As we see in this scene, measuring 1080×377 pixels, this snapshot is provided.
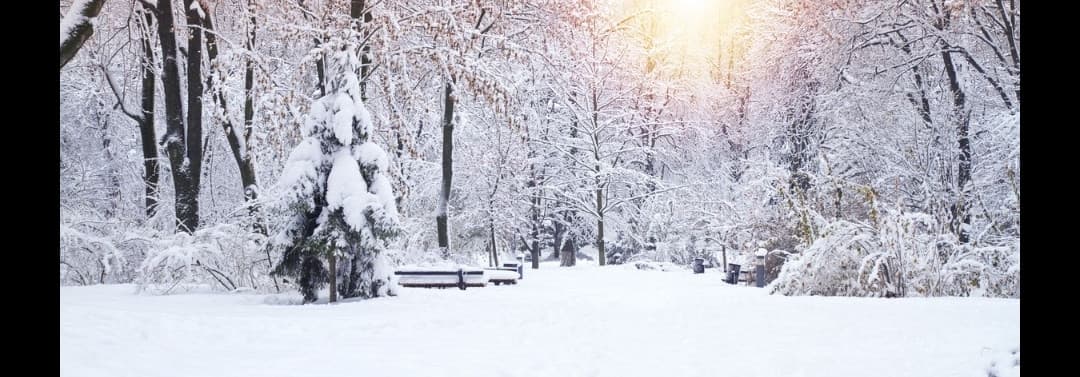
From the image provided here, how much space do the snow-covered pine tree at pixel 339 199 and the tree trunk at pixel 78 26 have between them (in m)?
4.15

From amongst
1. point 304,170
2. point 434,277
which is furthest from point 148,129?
point 304,170

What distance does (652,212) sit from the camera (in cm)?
3086

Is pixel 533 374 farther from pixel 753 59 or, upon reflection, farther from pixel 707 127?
pixel 707 127

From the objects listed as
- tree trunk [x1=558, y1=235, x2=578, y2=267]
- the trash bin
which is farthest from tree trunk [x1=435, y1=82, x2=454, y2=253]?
tree trunk [x1=558, y1=235, x2=578, y2=267]

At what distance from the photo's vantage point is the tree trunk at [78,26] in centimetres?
685

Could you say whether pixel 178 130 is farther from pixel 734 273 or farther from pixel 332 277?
pixel 734 273

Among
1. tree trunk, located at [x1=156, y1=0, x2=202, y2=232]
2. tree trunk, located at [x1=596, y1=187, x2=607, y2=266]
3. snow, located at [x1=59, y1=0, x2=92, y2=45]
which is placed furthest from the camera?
tree trunk, located at [x1=596, y1=187, x2=607, y2=266]

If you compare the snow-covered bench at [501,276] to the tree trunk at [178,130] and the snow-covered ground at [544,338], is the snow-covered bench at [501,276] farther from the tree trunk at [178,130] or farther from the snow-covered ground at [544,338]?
the tree trunk at [178,130]

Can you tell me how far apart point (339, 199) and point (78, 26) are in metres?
4.51

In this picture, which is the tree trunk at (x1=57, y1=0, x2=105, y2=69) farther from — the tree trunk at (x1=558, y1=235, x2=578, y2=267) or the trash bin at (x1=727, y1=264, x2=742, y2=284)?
the tree trunk at (x1=558, y1=235, x2=578, y2=267)

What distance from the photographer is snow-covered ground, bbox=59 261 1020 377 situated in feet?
19.2

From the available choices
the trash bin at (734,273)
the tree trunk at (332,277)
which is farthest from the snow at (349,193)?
the trash bin at (734,273)

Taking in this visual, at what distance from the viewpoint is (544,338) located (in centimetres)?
A: 768

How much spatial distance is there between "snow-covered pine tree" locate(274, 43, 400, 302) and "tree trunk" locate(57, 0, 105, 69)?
13.6ft
